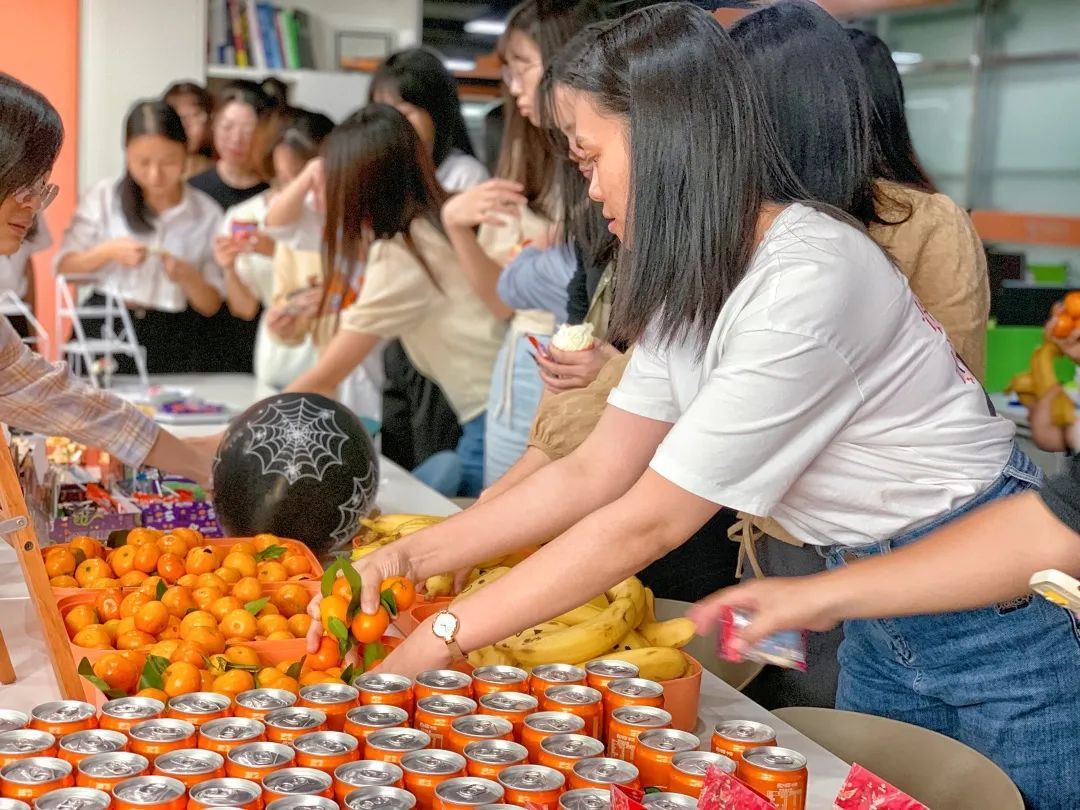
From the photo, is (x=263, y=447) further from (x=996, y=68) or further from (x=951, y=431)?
(x=996, y=68)

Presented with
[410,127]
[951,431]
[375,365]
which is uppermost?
[410,127]

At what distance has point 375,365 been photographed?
4957mm

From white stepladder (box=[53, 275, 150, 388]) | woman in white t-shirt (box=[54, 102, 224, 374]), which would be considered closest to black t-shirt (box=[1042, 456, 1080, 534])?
white stepladder (box=[53, 275, 150, 388])

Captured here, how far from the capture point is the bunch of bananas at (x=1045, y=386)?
12.8 feet

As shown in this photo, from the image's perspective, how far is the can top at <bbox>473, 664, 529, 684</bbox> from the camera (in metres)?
1.66

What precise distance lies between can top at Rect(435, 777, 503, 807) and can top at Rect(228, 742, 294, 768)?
18 centimetres

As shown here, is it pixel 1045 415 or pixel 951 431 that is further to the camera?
pixel 1045 415

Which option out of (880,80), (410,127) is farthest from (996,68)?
(880,80)

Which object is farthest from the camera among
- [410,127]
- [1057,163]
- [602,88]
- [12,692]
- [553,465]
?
[1057,163]

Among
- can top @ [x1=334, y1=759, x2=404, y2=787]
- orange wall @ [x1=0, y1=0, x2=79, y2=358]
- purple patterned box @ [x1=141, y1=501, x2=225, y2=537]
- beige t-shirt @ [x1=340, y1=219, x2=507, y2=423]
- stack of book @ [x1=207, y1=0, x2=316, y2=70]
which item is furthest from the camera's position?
stack of book @ [x1=207, y1=0, x2=316, y2=70]

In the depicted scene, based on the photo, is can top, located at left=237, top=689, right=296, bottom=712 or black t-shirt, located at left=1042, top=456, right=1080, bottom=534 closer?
black t-shirt, located at left=1042, top=456, right=1080, bottom=534

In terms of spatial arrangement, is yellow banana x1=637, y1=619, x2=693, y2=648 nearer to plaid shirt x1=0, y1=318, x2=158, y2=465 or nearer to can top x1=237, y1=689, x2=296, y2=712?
can top x1=237, y1=689, x2=296, y2=712

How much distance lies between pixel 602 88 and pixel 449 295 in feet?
7.19

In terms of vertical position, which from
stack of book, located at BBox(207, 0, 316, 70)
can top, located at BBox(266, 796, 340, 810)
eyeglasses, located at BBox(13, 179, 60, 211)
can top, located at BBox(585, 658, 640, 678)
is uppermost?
stack of book, located at BBox(207, 0, 316, 70)
